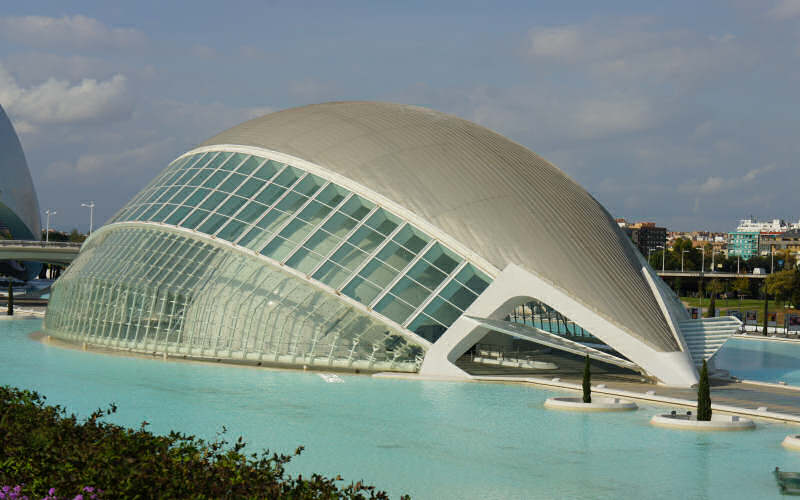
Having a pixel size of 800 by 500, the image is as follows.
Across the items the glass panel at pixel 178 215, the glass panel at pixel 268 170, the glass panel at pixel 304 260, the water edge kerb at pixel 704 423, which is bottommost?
the water edge kerb at pixel 704 423

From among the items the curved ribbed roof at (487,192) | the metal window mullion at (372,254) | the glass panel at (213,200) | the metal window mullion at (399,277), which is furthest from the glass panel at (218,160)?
the metal window mullion at (399,277)

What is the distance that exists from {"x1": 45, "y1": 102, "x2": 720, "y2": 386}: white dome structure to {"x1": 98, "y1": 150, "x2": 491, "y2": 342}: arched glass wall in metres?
0.05

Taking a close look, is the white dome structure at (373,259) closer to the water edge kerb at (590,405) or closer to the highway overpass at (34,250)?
the water edge kerb at (590,405)

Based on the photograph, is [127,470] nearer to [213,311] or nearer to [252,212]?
[213,311]

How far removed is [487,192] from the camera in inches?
1217

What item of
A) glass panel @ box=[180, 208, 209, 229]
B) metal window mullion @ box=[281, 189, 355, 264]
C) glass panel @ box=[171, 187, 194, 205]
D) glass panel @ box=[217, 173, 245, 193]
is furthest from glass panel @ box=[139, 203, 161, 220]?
metal window mullion @ box=[281, 189, 355, 264]

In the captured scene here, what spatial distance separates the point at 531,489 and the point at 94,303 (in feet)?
83.7

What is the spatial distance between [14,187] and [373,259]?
93937 millimetres

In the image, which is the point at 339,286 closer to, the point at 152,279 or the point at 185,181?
the point at 152,279

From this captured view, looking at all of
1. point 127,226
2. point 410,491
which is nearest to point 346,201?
point 127,226

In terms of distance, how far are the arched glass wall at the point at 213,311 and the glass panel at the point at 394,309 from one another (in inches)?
16.5

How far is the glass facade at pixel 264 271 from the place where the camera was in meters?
29.2

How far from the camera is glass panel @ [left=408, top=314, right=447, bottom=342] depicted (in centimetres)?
2862

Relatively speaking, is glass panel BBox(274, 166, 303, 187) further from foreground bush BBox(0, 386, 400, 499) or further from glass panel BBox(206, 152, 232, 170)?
foreground bush BBox(0, 386, 400, 499)
